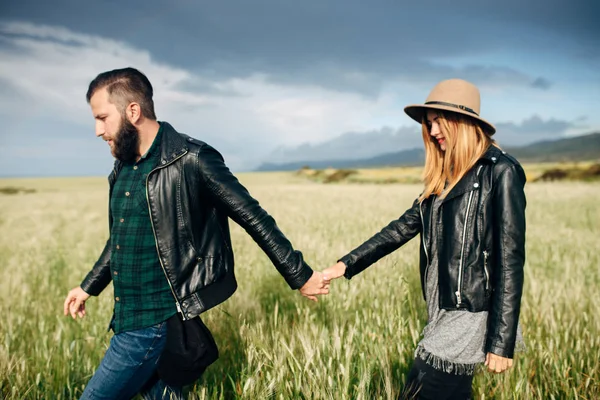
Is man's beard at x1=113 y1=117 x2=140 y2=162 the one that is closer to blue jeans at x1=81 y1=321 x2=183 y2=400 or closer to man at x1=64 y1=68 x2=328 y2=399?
man at x1=64 y1=68 x2=328 y2=399

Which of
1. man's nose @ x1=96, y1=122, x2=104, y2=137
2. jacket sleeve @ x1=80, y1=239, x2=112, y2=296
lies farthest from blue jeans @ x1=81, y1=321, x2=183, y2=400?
man's nose @ x1=96, y1=122, x2=104, y2=137

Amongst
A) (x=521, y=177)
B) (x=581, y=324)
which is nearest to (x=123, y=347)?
(x=521, y=177)

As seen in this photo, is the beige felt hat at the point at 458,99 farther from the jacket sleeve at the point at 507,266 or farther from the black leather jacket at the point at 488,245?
the jacket sleeve at the point at 507,266

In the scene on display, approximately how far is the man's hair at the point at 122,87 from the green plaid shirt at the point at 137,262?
216 mm

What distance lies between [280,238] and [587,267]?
17.0 ft

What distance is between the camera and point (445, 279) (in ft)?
7.29

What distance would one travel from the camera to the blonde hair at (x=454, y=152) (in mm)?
2307

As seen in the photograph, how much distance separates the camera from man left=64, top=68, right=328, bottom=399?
7.00 feet

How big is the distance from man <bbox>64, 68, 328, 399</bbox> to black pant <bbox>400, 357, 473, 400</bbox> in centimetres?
97

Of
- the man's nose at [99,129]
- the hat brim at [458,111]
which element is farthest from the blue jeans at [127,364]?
the hat brim at [458,111]

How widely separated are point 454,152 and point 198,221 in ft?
4.42

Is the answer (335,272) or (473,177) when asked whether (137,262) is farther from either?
(473,177)

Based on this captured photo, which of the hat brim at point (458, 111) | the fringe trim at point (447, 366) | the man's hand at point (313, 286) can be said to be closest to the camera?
the fringe trim at point (447, 366)

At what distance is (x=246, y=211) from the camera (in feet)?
7.43
